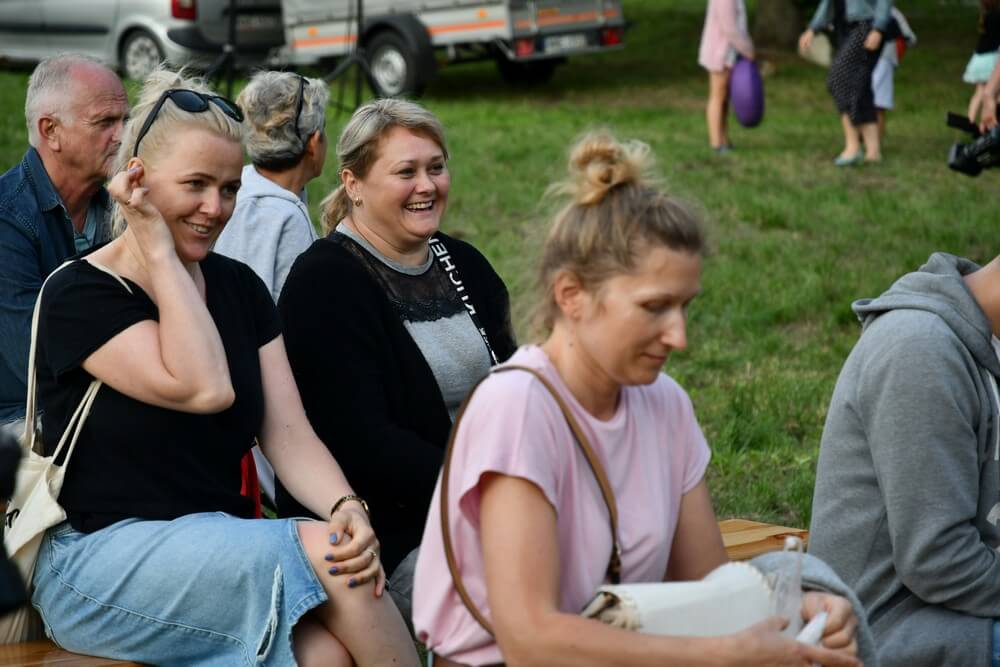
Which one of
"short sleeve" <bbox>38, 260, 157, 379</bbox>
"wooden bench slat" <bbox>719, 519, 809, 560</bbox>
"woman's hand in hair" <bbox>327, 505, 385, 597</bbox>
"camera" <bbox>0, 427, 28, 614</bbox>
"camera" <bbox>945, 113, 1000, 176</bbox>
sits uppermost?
"camera" <bbox>0, 427, 28, 614</bbox>

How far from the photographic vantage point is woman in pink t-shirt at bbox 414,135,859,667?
2359 millimetres

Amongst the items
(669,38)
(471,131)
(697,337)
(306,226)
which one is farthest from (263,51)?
(306,226)

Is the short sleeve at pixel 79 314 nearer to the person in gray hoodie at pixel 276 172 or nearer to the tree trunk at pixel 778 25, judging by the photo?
the person in gray hoodie at pixel 276 172

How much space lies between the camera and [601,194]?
251 cm

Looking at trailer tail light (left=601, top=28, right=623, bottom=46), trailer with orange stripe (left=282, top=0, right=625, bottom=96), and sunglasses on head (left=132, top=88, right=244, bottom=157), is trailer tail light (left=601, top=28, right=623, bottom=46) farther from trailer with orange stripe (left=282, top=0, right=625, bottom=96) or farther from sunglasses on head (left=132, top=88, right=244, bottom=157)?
sunglasses on head (left=132, top=88, right=244, bottom=157)

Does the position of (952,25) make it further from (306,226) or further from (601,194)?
(601,194)

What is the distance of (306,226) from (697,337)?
342 centimetres

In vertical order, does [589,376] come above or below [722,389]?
above

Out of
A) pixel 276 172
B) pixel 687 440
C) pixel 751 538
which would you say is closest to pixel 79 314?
pixel 687 440

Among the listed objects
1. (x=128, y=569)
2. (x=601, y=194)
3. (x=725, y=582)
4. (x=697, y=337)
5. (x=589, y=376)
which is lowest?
(x=697, y=337)

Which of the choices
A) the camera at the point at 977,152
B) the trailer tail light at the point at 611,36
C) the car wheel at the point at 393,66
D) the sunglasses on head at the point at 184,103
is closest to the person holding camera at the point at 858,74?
the trailer tail light at the point at 611,36

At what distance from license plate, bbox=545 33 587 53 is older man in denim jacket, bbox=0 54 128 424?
38.3 feet

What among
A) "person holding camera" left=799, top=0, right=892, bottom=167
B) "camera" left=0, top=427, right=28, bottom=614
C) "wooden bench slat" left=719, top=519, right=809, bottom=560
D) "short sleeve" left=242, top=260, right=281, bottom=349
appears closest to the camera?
"camera" left=0, top=427, right=28, bottom=614

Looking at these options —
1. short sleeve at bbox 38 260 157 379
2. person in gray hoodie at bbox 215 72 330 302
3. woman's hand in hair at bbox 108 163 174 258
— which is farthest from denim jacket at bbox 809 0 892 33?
short sleeve at bbox 38 260 157 379
